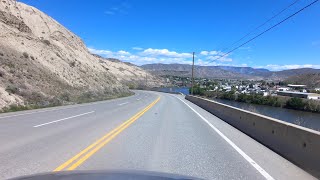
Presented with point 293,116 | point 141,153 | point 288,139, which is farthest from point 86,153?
point 293,116

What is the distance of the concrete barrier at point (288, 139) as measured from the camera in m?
8.60

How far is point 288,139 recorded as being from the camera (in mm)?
10578

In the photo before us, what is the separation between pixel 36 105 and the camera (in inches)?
1260

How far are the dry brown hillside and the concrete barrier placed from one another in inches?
767

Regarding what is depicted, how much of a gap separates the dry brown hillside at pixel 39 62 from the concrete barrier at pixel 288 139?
19472 mm

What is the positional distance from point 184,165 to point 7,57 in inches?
1466

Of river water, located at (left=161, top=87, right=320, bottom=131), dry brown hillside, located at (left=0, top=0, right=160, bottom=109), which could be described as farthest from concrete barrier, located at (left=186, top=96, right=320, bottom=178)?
dry brown hillside, located at (left=0, top=0, right=160, bottom=109)

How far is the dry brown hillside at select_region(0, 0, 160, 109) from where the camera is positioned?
120 feet

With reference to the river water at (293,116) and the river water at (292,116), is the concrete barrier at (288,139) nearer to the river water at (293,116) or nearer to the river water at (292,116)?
the river water at (293,116)

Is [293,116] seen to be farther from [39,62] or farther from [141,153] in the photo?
[141,153]

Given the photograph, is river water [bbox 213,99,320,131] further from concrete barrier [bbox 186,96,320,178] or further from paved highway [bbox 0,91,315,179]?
paved highway [bbox 0,91,315,179]

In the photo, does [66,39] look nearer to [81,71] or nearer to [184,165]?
[81,71]

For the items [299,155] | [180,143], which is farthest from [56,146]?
[299,155]

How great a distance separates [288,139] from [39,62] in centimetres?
4461
